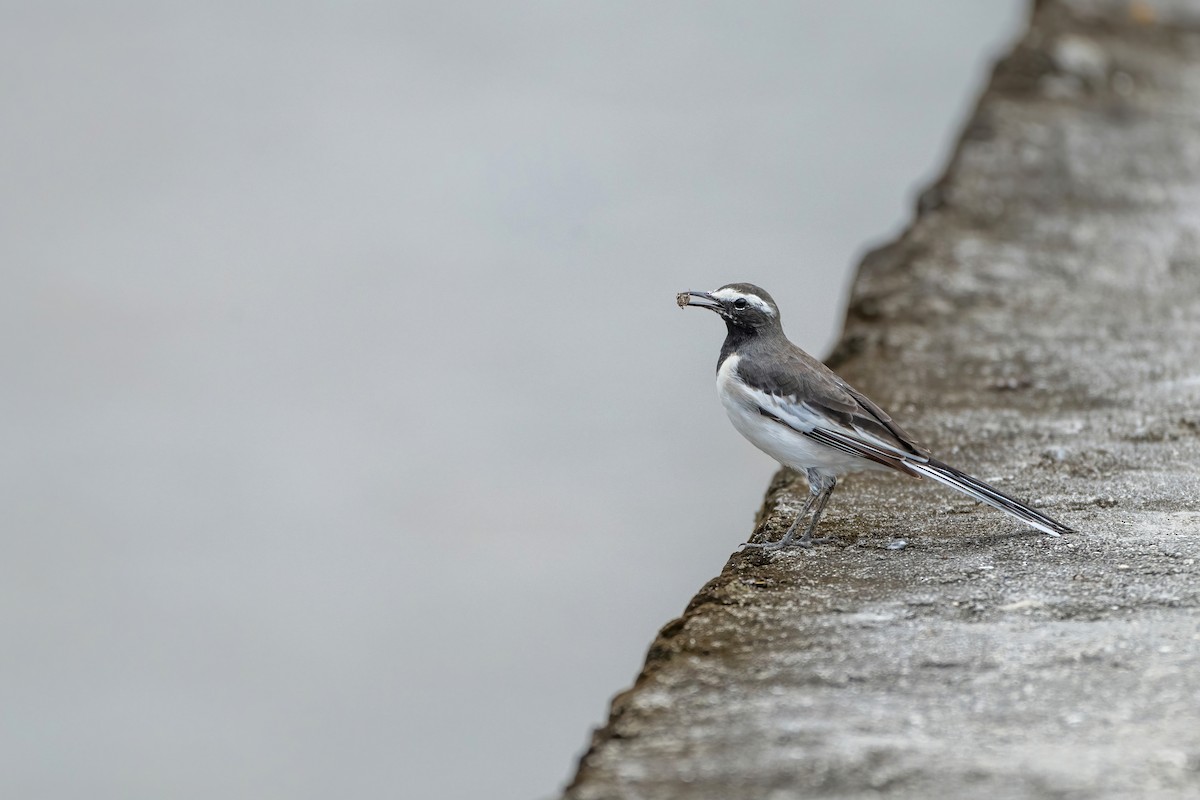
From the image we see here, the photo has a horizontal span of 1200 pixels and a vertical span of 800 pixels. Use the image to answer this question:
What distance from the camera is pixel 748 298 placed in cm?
587

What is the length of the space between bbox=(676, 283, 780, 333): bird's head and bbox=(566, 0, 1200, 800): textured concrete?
2.38 ft

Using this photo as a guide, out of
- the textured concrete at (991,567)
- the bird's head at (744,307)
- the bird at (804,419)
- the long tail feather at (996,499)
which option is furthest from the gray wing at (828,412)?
the textured concrete at (991,567)

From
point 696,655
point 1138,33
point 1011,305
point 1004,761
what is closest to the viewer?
point 1004,761

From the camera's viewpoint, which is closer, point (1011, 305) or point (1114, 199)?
point (1011, 305)

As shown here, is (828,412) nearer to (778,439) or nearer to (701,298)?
(778,439)

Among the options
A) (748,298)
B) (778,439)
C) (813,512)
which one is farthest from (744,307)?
(813,512)

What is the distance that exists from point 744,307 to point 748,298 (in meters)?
0.04

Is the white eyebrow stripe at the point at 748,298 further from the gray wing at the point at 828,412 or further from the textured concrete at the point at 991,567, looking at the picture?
the textured concrete at the point at 991,567

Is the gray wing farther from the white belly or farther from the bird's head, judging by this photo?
the bird's head

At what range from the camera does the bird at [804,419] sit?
5.16 meters

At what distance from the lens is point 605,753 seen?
12.2 ft

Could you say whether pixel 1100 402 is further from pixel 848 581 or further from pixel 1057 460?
pixel 848 581

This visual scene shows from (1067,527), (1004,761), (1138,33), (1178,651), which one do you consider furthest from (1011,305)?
(1138,33)

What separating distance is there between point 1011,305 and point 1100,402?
143cm
